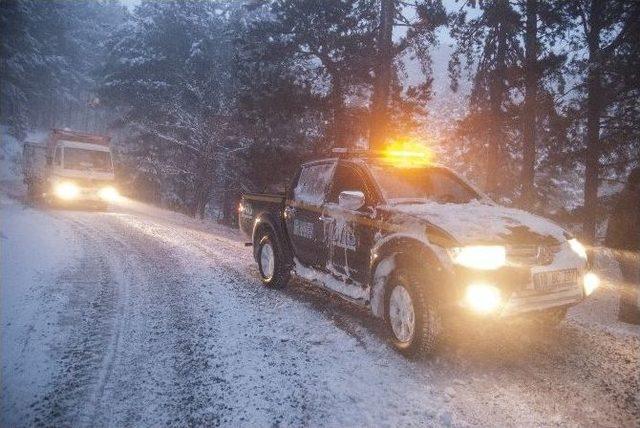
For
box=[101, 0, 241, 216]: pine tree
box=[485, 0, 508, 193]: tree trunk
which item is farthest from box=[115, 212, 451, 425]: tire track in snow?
box=[101, 0, 241, 216]: pine tree

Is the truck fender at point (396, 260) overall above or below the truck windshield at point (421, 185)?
below

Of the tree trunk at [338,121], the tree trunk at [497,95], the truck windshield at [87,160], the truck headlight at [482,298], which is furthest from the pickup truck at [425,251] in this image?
the truck windshield at [87,160]

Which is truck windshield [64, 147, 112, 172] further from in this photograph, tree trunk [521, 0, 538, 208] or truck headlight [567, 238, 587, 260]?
truck headlight [567, 238, 587, 260]

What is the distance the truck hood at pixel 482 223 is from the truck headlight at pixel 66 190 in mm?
15952

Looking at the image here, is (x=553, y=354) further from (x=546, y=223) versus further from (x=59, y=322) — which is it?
(x=59, y=322)

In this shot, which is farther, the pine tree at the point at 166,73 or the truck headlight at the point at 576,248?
the pine tree at the point at 166,73

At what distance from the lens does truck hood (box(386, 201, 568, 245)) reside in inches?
152

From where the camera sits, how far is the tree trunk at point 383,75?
13594 mm

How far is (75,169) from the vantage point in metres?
16.5

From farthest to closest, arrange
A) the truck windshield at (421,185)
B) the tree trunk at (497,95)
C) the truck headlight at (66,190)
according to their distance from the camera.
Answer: the truck headlight at (66,190) < the tree trunk at (497,95) < the truck windshield at (421,185)

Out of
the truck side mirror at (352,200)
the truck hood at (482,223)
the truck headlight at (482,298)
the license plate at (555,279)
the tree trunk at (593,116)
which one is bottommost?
the truck headlight at (482,298)

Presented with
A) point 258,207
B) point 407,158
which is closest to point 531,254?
point 407,158

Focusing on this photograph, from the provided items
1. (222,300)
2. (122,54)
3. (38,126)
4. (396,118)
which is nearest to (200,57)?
(122,54)

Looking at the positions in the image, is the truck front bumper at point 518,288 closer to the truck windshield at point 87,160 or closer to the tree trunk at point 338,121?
the tree trunk at point 338,121
